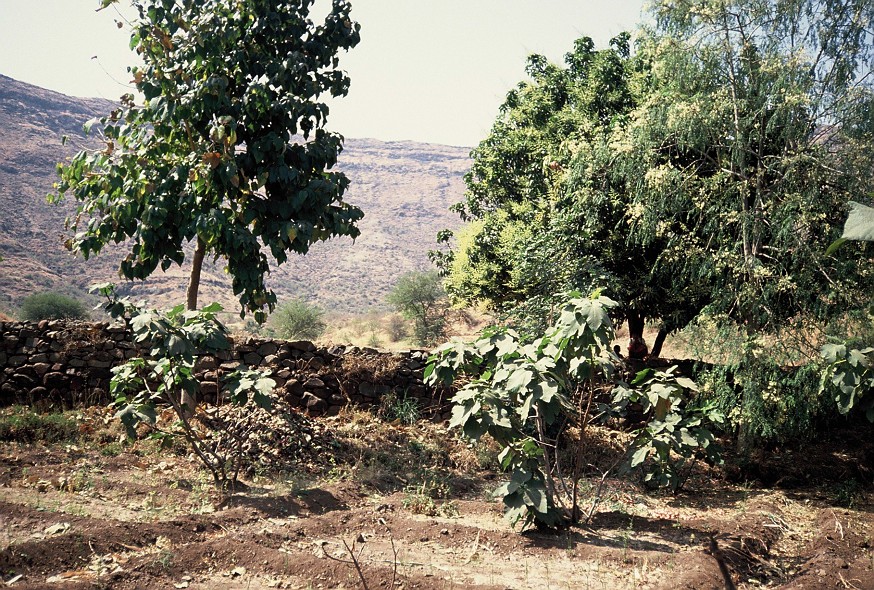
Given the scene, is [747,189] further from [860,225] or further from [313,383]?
[860,225]

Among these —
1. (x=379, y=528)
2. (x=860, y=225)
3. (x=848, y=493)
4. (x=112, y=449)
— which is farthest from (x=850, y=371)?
(x=112, y=449)

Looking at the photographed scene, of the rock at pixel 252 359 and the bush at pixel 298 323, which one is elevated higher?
the rock at pixel 252 359

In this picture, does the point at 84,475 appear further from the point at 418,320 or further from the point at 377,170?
the point at 377,170

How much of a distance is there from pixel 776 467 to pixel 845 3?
5.69 metres

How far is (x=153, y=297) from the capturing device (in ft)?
112

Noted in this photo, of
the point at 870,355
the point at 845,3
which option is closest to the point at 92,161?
the point at 870,355

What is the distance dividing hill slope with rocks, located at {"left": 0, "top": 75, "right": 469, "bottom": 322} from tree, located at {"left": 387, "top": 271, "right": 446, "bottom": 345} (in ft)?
31.3

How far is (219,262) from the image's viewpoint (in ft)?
149

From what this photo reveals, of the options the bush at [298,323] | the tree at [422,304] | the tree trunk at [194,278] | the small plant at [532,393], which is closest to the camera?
the small plant at [532,393]

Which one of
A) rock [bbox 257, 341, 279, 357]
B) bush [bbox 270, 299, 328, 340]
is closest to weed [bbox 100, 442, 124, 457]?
rock [bbox 257, 341, 279, 357]

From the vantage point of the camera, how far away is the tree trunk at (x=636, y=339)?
38.5 feet

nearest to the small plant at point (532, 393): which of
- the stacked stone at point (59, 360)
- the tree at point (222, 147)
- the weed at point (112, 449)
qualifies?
the tree at point (222, 147)

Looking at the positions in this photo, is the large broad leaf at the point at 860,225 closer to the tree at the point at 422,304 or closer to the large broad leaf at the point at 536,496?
the large broad leaf at the point at 536,496

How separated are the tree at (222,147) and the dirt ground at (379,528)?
7.43ft
